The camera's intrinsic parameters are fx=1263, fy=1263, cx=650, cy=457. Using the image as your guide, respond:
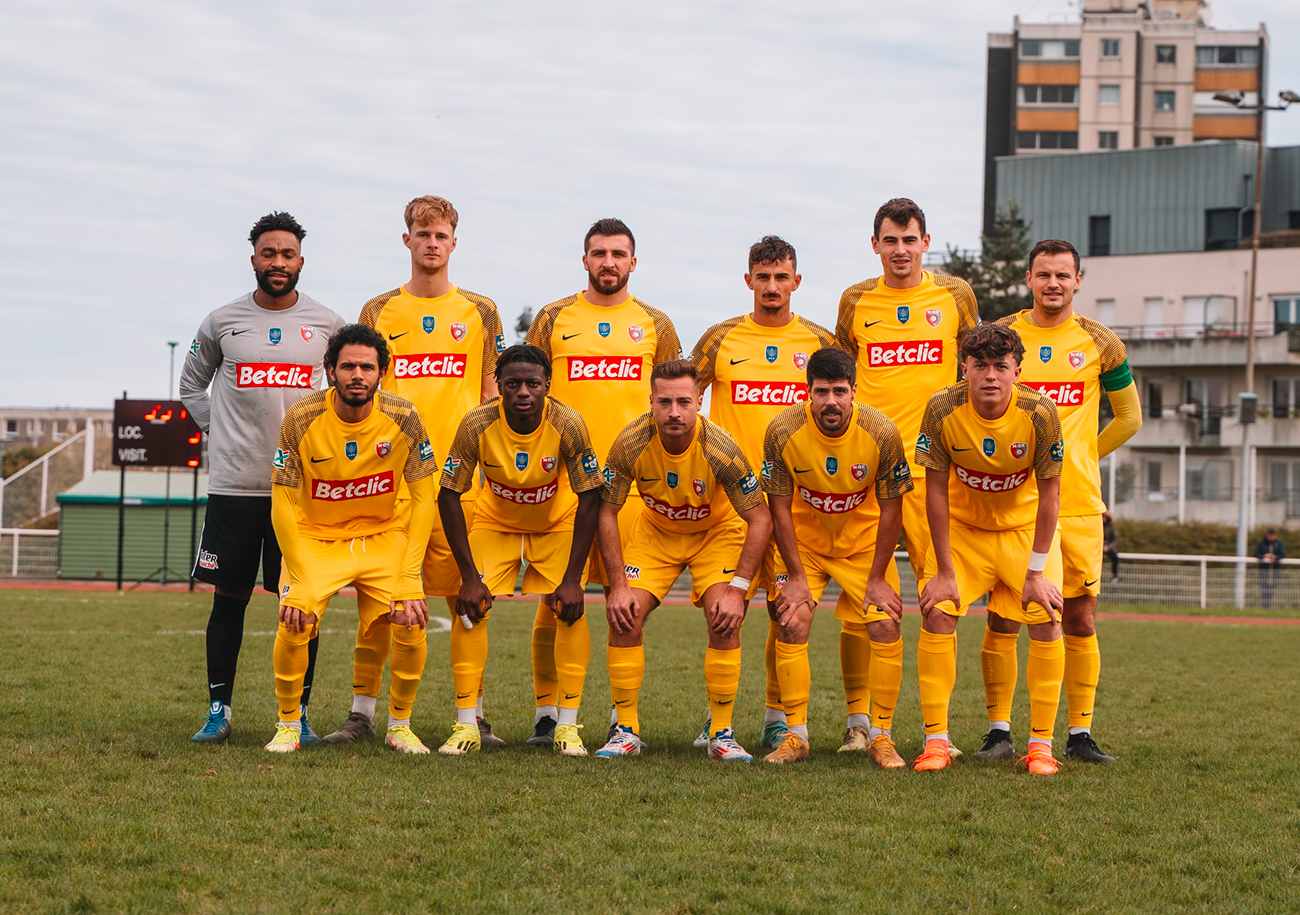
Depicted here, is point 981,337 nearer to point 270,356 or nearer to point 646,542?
point 646,542

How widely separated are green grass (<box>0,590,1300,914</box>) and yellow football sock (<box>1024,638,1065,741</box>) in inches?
12.2

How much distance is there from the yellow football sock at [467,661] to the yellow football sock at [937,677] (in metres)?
2.23

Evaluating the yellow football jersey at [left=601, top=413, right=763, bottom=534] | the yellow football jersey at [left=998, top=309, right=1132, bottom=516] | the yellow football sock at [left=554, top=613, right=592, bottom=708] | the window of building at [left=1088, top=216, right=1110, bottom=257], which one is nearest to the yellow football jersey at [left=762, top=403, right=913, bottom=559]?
the yellow football jersey at [left=601, top=413, right=763, bottom=534]

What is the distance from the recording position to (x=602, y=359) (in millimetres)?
6906

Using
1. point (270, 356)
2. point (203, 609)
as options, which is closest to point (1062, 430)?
point (270, 356)

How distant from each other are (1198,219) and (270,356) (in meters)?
45.7

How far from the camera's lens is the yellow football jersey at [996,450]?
6.08 meters

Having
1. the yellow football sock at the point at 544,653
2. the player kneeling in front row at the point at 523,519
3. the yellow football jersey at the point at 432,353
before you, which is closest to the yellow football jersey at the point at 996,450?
the player kneeling in front row at the point at 523,519

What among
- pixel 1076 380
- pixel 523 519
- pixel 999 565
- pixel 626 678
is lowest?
pixel 626 678

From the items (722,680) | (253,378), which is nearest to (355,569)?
(253,378)

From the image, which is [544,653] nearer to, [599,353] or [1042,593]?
[599,353]

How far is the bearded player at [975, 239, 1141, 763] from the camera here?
21.6 ft

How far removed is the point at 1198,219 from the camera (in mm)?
45875

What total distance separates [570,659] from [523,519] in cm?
76
